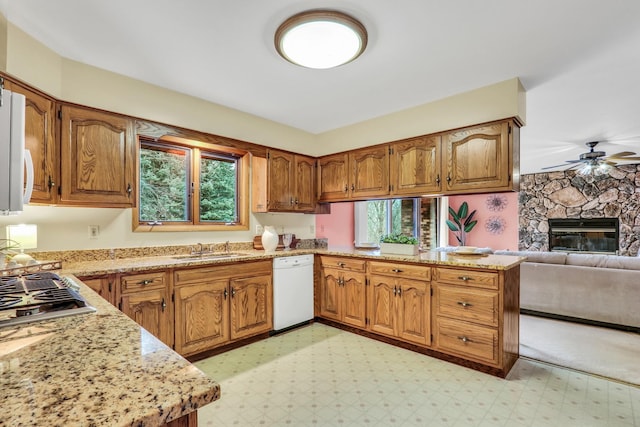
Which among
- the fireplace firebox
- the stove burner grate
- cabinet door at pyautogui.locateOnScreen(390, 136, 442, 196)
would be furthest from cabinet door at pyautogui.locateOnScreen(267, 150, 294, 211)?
the fireplace firebox

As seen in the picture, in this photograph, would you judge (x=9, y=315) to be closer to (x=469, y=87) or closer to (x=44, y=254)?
(x=44, y=254)

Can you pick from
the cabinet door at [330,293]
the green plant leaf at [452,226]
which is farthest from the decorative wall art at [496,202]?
the cabinet door at [330,293]

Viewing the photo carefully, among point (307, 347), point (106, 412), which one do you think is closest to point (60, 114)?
point (106, 412)

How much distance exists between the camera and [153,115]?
277 centimetres

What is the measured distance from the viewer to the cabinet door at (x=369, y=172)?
346cm

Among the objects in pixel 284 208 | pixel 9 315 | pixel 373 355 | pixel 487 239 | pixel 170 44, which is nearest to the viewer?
pixel 9 315

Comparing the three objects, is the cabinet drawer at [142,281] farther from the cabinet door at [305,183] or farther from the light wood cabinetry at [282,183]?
the cabinet door at [305,183]

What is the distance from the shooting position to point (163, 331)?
2461 mm

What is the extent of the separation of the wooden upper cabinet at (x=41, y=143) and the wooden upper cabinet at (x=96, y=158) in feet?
0.21

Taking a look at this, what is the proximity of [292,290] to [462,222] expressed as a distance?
615 centimetres

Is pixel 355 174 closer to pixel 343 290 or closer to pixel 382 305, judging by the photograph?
pixel 343 290

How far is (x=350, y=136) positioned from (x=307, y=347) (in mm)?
2450

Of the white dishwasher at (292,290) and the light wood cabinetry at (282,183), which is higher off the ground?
the light wood cabinetry at (282,183)

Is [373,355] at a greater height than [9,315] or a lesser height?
lesser
